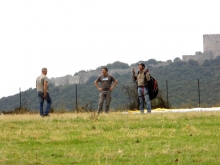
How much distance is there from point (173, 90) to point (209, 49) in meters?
48.2

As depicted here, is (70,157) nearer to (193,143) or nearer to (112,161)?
(112,161)

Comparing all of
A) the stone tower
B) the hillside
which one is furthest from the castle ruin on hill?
the hillside

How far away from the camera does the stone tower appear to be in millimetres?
93812

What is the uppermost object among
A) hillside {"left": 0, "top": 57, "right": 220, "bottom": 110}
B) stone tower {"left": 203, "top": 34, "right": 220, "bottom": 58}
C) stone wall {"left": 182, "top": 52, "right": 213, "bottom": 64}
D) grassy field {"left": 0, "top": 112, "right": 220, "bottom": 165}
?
stone tower {"left": 203, "top": 34, "right": 220, "bottom": 58}

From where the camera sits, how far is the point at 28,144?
9734mm

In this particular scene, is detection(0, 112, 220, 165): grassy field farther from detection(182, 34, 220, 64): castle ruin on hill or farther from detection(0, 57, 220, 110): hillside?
detection(182, 34, 220, 64): castle ruin on hill

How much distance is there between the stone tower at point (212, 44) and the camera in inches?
3693

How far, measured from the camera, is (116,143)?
373 inches

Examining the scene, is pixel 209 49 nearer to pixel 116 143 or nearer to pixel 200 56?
pixel 200 56

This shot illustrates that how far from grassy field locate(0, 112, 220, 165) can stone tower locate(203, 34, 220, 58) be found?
8162 centimetres

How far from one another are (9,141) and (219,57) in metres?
78.1

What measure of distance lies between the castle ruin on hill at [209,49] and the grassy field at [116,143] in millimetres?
73183

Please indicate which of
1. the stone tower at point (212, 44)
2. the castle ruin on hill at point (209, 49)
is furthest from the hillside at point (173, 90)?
the stone tower at point (212, 44)

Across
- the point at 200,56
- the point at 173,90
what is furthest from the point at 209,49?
the point at 173,90
